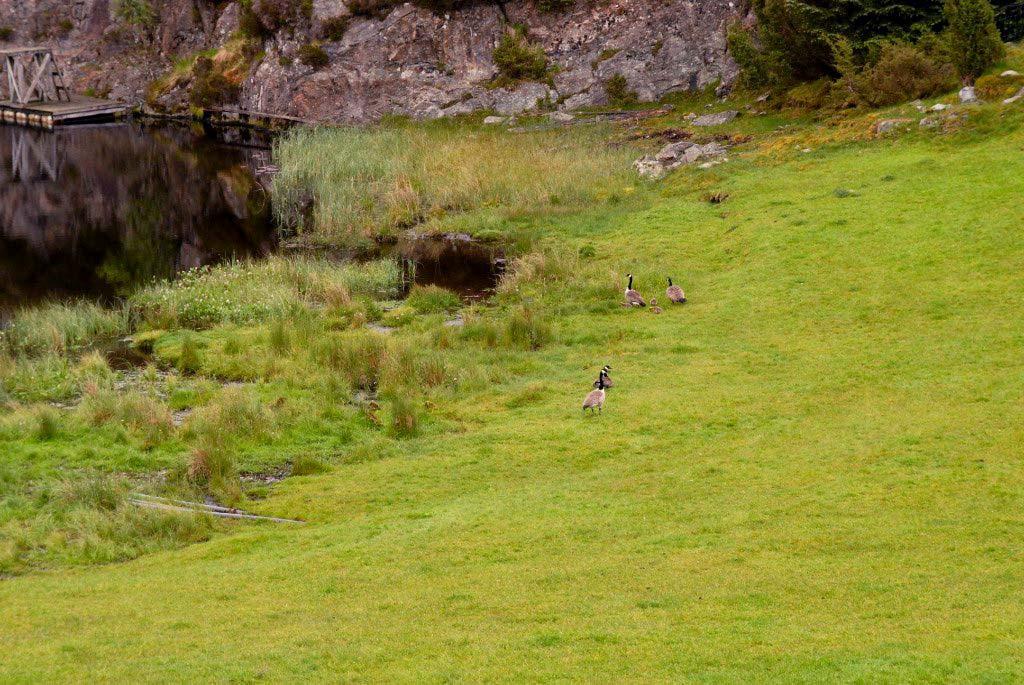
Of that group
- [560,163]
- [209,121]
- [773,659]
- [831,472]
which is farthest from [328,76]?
[773,659]

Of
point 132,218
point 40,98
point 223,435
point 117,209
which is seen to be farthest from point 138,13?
point 223,435

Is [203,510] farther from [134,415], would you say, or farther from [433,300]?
[433,300]

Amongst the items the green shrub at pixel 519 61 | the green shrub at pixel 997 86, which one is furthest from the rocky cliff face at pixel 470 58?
the green shrub at pixel 997 86

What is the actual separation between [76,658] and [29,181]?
4747 cm

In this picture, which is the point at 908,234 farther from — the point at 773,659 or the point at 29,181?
the point at 29,181

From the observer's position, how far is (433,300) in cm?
3078

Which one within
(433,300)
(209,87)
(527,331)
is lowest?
(527,331)

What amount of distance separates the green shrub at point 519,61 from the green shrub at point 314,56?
11.0 metres

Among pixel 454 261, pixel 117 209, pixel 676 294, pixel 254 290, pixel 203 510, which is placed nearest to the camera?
pixel 203 510

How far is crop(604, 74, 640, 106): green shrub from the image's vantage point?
195 ft

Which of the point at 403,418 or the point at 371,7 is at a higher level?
the point at 371,7

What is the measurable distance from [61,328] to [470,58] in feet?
137

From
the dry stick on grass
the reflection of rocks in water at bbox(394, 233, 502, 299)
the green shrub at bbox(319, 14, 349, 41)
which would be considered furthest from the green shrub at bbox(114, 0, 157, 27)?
the dry stick on grass

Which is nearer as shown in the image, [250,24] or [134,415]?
[134,415]
